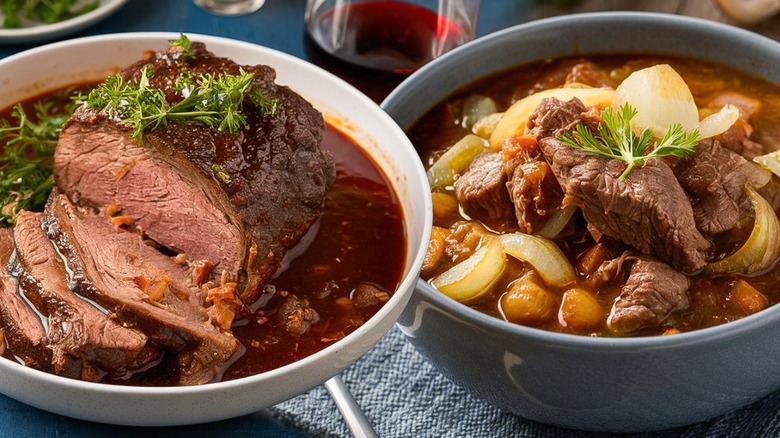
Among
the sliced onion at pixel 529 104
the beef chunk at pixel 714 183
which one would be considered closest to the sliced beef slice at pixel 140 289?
the sliced onion at pixel 529 104

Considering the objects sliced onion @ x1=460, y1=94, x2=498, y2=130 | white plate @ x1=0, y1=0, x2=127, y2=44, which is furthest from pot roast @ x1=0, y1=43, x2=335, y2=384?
white plate @ x1=0, y1=0, x2=127, y2=44

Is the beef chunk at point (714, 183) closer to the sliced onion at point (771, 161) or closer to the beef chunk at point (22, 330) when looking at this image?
the sliced onion at point (771, 161)

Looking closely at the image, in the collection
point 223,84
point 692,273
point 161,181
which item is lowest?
point 692,273

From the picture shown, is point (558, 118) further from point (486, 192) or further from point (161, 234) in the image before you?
point (161, 234)

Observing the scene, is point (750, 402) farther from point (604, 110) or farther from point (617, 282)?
point (604, 110)

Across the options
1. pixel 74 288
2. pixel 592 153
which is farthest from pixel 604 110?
pixel 74 288

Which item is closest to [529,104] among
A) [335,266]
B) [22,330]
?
[335,266]
